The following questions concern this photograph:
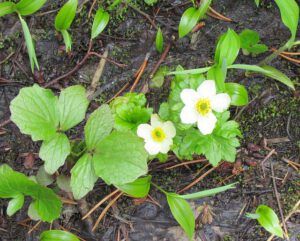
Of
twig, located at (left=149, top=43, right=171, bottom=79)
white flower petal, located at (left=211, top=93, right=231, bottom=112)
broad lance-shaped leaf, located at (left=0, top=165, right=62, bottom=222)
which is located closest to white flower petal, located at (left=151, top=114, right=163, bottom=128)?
white flower petal, located at (left=211, top=93, right=231, bottom=112)

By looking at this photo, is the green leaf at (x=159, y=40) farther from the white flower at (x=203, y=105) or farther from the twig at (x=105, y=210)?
the twig at (x=105, y=210)

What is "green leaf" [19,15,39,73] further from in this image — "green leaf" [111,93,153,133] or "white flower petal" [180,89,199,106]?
"white flower petal" [180,89,199,106]

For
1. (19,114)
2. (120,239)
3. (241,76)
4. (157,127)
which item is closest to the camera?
(19,114)

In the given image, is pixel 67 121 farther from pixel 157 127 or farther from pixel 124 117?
pixel 157 127

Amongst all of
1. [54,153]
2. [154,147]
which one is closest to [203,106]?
[154,147]

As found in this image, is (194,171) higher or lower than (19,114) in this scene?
lower

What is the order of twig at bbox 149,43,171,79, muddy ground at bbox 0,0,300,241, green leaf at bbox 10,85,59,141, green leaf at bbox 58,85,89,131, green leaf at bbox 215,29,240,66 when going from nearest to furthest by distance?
green leaf at bbox 10,85,59,141 < green leaf at bbox 58,85,89,131 < green leaf at bbox 215,29,240,66 < muddy ground at bbox 0,0,300,241 < twig at bbox 149,43,171,79

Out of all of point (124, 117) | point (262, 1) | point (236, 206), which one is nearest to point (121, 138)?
point (124, 117)
